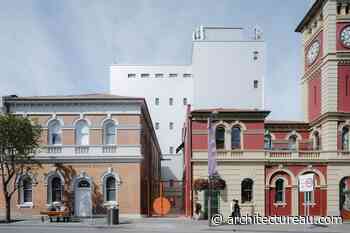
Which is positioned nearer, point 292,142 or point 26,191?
point 26,191

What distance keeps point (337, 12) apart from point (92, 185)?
22840 millimetres

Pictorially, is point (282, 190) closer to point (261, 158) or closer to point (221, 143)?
point (261, 158)

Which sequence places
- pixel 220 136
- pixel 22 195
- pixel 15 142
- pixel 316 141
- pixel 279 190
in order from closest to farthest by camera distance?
pixel 15 142 < pixel 279 190 < pixel 220 136 < pixel 22 195 < pixel 316 141

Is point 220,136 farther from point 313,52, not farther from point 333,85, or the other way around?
point 313,52

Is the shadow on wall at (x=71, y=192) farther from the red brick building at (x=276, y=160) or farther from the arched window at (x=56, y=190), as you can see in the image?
the red brick building at (x=276, y=160)

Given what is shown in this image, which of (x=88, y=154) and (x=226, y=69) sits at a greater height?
(x=226, y=69)

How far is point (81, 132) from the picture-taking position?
42094 mm

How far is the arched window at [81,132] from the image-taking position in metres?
42.0

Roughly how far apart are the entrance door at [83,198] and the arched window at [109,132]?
3407 mm

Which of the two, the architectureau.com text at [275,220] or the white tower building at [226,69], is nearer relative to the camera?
the architectureau.com text at [275,220]

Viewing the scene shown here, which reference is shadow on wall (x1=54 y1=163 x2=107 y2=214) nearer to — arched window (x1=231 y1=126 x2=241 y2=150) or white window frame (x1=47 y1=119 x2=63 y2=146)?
white window frame (x1=47 y1=119 x2=63 y2=146)

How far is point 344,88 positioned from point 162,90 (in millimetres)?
55470

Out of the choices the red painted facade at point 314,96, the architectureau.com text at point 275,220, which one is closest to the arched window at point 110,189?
the architectureau.com text at point 275,220

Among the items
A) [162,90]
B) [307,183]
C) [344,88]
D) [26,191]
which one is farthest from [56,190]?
[162,90]
